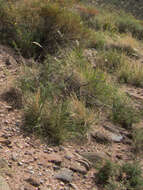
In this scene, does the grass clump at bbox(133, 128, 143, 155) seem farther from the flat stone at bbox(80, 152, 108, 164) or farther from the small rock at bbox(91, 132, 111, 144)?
the flat stone at bbox(80, 152, 108, 164)

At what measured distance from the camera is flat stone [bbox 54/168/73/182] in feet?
10.3

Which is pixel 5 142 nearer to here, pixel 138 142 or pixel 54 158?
pixel 54 158

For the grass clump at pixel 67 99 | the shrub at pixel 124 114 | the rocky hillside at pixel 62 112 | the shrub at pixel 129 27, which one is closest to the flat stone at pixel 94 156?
the rocky hillside at pixel 62 112

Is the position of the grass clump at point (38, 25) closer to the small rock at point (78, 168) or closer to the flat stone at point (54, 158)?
the flat stone at point (54, 158)

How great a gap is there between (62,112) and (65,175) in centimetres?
88

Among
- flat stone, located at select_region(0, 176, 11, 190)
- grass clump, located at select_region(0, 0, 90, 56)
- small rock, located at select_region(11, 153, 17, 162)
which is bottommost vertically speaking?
small rock, located at select_region(11, 153, 17, 162)

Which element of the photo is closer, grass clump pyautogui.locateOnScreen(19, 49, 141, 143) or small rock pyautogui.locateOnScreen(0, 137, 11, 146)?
small rock pyautogui.locateOnScreen(0, 137, 11, 146)

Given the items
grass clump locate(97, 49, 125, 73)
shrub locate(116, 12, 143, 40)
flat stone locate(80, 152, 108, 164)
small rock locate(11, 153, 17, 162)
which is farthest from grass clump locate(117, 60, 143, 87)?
shrub locate(116, 12, 143, 40)

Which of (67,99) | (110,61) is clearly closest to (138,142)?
(67,99)

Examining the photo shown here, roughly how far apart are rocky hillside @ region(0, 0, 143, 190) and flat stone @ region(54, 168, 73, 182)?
0.03 feet

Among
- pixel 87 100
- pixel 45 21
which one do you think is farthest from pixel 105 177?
pixel 45 21

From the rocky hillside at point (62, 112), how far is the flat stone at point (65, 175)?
1 centimetres

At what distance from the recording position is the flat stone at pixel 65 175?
314 centimetres

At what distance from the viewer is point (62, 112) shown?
12.4 feet
